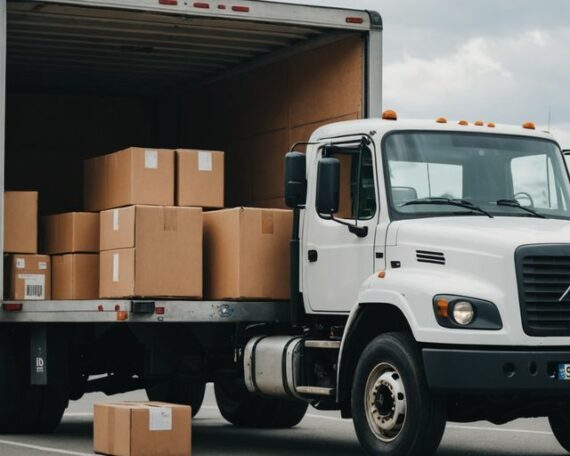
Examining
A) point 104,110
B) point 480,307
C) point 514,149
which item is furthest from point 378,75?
point 104,110

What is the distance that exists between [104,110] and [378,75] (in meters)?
4.53

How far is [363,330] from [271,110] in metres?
3.70

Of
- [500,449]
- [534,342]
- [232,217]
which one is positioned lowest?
[500,449]

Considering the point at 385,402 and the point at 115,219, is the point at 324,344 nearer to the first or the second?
the point at 385,402

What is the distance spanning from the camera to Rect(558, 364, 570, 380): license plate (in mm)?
10984

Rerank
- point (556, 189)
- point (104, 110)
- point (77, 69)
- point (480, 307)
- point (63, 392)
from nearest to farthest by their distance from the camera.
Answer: point (480, 307)
point (556, 189)
point (63, 392)
point (77, 69)
point (104, 110)

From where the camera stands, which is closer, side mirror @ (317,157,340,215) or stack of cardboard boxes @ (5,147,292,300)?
side mirror @ (317,157,340,215)

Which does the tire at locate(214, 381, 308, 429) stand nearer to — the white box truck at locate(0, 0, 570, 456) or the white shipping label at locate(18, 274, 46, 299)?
the white box truck at locate(0, 0, 570, 456)

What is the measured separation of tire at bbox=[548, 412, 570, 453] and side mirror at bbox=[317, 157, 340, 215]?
2577 mm

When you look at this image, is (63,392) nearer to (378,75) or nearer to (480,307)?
(378,75)

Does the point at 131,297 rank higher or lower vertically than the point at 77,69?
lower

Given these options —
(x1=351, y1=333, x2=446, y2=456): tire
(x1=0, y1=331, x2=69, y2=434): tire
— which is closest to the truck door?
(x1=351, y1=333, x2=446, y2=456): tire

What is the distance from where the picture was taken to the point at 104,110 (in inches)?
682

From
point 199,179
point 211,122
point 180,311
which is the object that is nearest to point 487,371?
point 180,311
